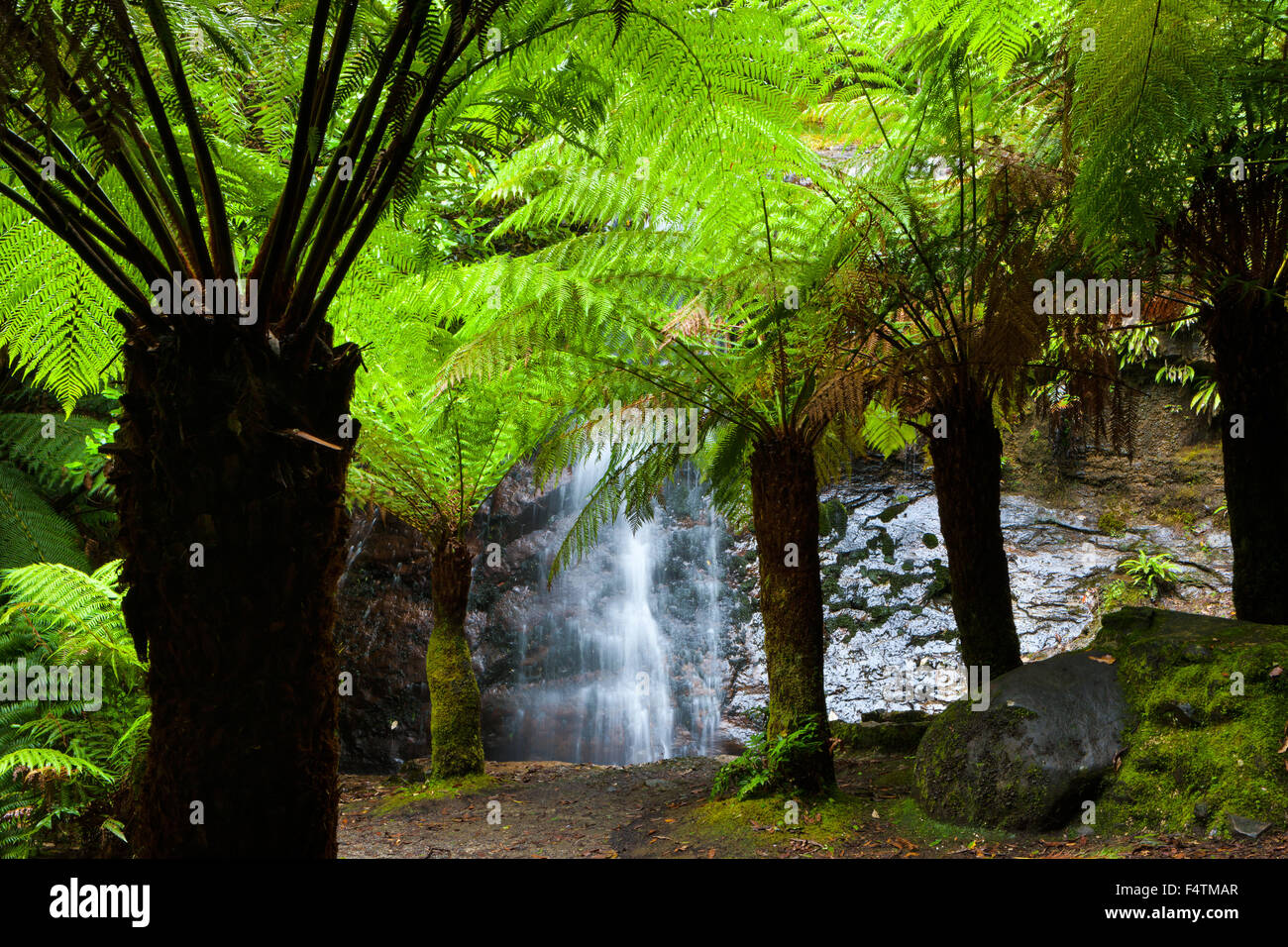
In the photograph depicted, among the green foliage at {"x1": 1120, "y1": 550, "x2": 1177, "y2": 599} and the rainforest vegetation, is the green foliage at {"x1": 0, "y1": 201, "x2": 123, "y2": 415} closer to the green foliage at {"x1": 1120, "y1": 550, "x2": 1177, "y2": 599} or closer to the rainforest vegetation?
the rainforest vegetation

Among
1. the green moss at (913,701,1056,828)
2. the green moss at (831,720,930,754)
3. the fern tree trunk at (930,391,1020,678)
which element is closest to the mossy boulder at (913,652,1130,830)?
the green moss at (913,701,1056,828)

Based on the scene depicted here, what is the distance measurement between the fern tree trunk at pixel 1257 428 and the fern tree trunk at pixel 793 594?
1196 mm

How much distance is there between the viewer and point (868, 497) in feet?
19.9

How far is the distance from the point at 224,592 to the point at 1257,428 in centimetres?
257

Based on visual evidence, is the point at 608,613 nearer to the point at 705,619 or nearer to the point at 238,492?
the point at 705,619

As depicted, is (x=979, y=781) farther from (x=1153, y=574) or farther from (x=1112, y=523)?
(x=1112, y=523)

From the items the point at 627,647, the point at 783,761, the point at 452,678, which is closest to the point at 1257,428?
the point at 783,761

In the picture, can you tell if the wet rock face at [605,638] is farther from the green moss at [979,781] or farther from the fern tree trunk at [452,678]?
the green moss at [979,781]

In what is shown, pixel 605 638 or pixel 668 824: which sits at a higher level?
pixel 605 638

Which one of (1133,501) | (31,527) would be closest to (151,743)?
(31,527)

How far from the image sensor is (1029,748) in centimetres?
217

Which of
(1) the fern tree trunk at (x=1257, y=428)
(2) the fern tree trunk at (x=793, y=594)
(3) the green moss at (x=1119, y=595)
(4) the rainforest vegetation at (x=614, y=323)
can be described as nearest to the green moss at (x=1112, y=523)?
(3) the green moss at (x=1119, y=595)

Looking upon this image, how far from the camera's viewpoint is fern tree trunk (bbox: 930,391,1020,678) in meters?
2.48
